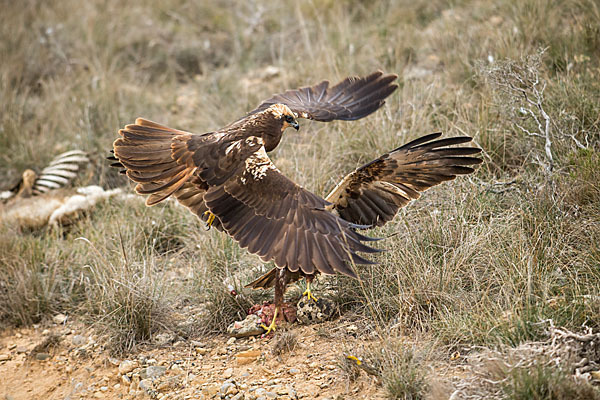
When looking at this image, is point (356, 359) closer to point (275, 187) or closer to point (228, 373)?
point (228, 373)

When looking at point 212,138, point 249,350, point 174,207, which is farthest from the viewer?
point 174,207

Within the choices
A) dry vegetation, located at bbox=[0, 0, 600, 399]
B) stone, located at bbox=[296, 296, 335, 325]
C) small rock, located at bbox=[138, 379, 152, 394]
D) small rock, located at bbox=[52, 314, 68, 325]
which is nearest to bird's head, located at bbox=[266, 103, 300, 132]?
dry vegetation, located at bbox=[0, 0, 600, 399]

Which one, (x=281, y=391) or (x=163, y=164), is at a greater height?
(x=163, y=164)

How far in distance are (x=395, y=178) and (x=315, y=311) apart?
1.06 metres

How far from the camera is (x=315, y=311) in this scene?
4184 millimetres

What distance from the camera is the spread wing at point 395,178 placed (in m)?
4.07

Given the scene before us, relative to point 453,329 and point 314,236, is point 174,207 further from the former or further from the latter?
point 453,329

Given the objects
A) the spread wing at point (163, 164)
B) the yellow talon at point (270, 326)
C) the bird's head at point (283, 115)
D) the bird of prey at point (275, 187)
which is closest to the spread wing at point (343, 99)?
the bird of prey at point (275, 187)

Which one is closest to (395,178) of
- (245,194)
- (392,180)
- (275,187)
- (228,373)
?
(392,180)

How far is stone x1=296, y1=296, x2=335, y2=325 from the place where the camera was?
4.18 meters

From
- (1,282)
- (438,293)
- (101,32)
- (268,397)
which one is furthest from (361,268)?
(101,32)

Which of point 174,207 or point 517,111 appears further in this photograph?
point 174,207

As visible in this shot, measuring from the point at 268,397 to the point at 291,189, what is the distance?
124cm

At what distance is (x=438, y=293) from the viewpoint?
3793 millimetres
